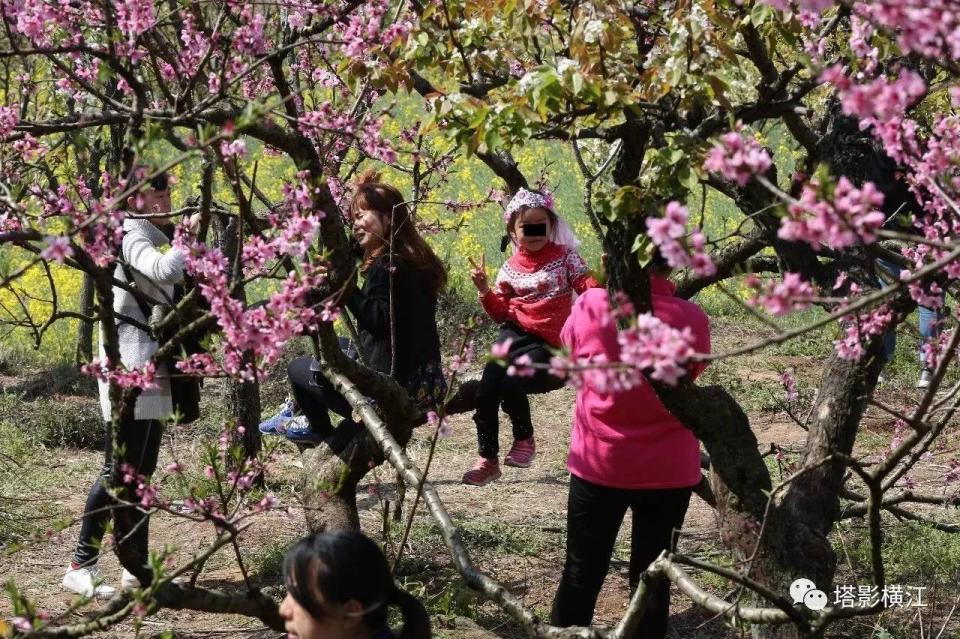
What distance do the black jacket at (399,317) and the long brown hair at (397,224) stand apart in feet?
0.12

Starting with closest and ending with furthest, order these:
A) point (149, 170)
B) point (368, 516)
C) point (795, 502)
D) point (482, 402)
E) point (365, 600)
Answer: point (149, 170) → point (365, 600) → point (795, 502) → point (482, 402) → point (368, 516)

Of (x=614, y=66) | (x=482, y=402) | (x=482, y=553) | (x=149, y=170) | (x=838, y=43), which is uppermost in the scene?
(x=838, y=43)

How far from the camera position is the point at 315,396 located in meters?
4.59

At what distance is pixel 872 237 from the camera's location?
191 centimetres

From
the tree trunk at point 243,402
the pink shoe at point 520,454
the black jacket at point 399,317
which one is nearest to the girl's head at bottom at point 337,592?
the black jacket at point 399,317

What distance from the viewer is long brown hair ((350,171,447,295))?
4449 millimetres

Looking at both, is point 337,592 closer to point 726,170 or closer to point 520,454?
point 726,170

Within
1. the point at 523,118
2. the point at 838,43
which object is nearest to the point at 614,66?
the point at 523,118

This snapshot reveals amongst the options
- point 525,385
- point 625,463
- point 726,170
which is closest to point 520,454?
point 525,385

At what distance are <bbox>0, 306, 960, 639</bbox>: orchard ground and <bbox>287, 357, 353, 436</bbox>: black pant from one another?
400 mm

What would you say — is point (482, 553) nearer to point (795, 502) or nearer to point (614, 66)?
point (795, 502)

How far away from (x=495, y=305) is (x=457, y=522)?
5.41ft

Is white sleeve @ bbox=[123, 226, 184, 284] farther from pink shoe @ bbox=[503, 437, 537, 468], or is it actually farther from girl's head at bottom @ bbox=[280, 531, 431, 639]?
pink shoe @ bbox=[503, 437, 537, 468]

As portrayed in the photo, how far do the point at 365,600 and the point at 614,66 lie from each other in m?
1.70
